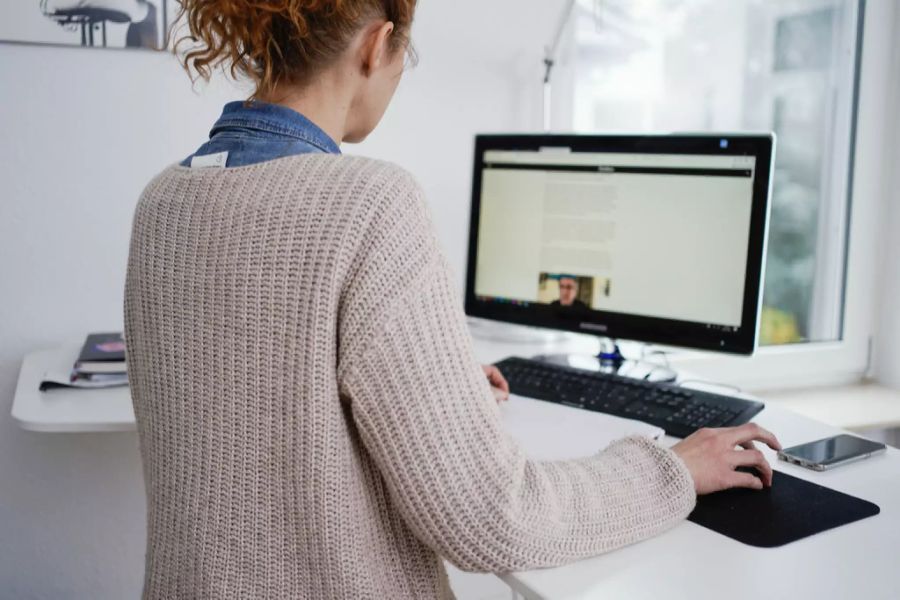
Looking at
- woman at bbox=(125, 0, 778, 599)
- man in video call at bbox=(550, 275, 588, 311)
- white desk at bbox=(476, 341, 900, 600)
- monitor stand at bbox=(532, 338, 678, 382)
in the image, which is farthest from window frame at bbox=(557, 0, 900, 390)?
woman at bbox=(125, 0, 778, 599)

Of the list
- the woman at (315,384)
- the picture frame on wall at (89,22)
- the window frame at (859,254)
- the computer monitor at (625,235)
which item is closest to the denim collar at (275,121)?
the woman at (315,384)

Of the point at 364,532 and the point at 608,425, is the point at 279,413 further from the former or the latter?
the point at 608,425

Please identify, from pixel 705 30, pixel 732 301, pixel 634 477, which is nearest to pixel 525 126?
pixel 705 30

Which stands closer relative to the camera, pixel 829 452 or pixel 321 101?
pixel 321 101

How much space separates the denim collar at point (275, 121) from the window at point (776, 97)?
1306mm

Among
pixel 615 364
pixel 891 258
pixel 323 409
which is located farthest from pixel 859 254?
pixel 323 409

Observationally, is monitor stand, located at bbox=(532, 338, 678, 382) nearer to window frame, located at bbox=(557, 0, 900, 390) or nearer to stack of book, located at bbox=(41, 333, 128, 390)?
window frame, located at bbox=(557, 0, 900, 390)

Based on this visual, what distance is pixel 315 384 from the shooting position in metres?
0.79

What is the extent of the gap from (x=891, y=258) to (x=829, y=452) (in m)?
1.32

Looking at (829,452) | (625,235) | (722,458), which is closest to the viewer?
(722,458)

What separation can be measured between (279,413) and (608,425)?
55cm

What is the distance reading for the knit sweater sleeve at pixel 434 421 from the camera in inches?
30.4

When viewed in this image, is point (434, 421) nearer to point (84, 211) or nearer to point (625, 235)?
point (625, 235)

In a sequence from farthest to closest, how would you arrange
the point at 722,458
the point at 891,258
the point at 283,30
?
1. the point at 891,258
2. the point at 722,458
3. the point at 283,30
